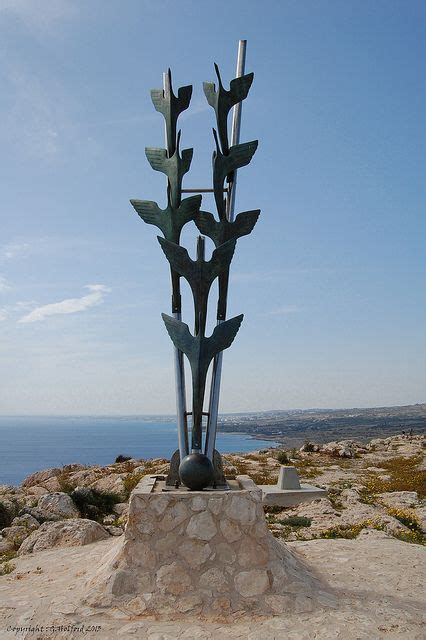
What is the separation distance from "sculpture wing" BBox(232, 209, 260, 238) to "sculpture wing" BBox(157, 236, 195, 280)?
2.81ft

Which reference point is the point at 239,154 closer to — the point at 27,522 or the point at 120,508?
the point at 27,522

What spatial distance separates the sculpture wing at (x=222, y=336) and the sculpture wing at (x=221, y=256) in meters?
0.75

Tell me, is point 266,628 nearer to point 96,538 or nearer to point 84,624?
point 84,624

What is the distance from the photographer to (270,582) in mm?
6168

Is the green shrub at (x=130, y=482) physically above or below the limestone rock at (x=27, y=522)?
above

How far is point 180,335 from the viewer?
760cm

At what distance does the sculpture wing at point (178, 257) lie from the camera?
7.71 meters

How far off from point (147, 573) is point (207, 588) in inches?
28.3

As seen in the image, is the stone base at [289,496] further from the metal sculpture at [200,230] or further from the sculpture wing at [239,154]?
the sculpture wing at [239,154]

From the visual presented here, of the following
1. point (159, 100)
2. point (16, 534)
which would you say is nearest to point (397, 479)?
point (16, 534)

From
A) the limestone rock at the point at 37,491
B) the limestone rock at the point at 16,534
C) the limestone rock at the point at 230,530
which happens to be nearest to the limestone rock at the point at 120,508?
the limestone rock at the point at 16,534

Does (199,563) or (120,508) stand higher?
(199,563)

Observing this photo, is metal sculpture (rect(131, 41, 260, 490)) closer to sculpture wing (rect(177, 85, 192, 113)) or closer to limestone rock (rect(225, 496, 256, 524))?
sculpture wing (rect(177, 85, 192, 113))

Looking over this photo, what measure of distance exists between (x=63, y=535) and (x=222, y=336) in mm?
4934
